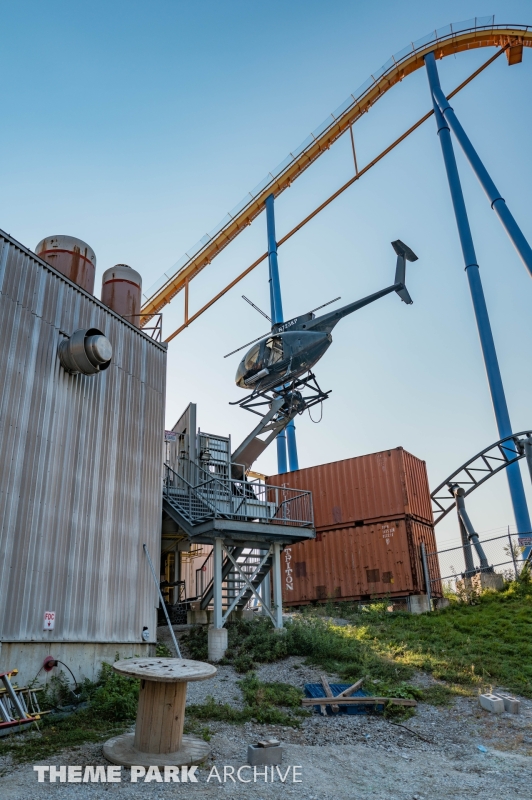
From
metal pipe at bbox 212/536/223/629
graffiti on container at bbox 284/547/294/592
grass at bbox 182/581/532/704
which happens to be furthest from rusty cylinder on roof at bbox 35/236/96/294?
graffiti on container at bbox 284/547/294/592

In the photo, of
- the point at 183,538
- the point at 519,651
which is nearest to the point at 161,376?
the point at 183,538

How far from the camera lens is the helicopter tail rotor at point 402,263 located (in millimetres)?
26062

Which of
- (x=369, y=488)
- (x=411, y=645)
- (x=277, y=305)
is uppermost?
(x=277, y=305)

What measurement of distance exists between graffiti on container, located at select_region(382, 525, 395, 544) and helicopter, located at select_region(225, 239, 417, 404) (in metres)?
6.27

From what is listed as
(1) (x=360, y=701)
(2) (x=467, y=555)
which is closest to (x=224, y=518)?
(1) (x=360, y=701)

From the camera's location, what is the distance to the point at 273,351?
870 inches

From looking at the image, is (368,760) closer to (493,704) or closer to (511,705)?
(493,704)

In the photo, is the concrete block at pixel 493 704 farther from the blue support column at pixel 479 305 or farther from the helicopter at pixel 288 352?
the blue support column at pixel 479 305

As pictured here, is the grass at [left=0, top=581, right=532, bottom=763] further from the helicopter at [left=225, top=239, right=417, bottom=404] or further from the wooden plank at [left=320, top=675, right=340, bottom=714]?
the helicopter at [left=225, top=239, right=417, bottom=404]

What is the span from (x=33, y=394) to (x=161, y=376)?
4.82 m

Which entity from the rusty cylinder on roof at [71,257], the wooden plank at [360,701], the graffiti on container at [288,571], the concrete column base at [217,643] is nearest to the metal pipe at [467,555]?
the graffiti on container at [288,571]

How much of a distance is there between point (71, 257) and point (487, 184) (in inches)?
971

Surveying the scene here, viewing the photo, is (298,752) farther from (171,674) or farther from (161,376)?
(161,376)

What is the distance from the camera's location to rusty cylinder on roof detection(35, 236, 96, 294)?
15352mm
